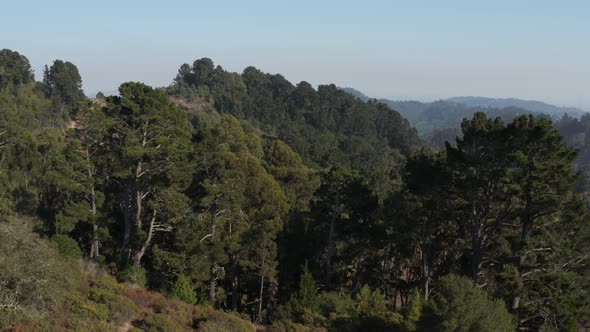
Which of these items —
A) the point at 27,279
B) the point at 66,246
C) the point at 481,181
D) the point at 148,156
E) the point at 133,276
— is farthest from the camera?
the point at 148,156

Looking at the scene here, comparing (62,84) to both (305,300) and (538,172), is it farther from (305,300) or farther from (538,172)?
(538,172)

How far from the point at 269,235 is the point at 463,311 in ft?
36.2

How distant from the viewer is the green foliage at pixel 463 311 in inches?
564

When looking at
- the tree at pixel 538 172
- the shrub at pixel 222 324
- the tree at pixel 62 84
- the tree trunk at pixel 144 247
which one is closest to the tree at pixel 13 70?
the tree at pixel 62 84

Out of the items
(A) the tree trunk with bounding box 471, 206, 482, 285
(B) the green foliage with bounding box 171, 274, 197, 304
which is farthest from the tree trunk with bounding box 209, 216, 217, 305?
(A) the tree trunk with bounding box 471, 206, 482, 285

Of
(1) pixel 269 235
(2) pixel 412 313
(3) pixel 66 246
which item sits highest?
(1) pixel 269 235

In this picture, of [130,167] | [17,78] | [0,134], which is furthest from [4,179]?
[17,78]

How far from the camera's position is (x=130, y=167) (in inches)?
898

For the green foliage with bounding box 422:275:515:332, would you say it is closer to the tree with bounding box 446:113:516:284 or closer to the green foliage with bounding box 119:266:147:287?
the tree with bounding box 446:113:516:284

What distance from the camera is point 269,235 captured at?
76.6 ft

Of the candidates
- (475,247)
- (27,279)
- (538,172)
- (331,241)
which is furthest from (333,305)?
(27,279)

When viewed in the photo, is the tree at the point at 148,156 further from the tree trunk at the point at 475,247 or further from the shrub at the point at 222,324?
the tree trunk at the point at 475,247

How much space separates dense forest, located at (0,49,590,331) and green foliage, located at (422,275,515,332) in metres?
0.06

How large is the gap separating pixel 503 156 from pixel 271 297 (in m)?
13.6
